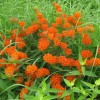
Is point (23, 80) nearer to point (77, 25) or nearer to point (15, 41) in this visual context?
point (15, 41)

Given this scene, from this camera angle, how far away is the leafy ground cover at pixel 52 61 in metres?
2.05

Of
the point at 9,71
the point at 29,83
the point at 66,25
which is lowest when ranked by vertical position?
the point at 29,83

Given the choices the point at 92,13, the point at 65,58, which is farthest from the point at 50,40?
the point at 92,13

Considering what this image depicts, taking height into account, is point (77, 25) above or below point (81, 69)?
above

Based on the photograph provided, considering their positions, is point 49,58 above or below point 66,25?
below

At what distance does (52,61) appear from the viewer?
2139 millimetres

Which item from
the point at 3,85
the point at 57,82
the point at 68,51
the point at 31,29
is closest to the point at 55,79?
the point at 57,82

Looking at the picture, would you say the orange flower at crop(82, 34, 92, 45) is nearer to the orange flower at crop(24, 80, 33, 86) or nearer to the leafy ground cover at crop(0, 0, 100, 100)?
the leafy ground cover at crop(0, 0, 100, 100)

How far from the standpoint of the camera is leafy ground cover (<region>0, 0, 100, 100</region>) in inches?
80.9

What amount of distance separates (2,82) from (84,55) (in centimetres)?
59

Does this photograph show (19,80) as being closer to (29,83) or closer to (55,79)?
(29,83)

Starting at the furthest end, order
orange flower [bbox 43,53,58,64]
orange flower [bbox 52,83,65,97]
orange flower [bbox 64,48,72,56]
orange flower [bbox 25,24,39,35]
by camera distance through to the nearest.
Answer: orange flower [bbox 25,24,39,35], orange flower [bbox 64,48,72,56], orange flower [bbox 43,53,58,64], orange flower [bbox 52,83,65,97]

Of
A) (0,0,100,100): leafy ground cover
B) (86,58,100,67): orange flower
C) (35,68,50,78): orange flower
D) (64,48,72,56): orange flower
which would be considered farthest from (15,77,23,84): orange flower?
(86,58,100,67): orange flower

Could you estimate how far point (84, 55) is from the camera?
2240mm
